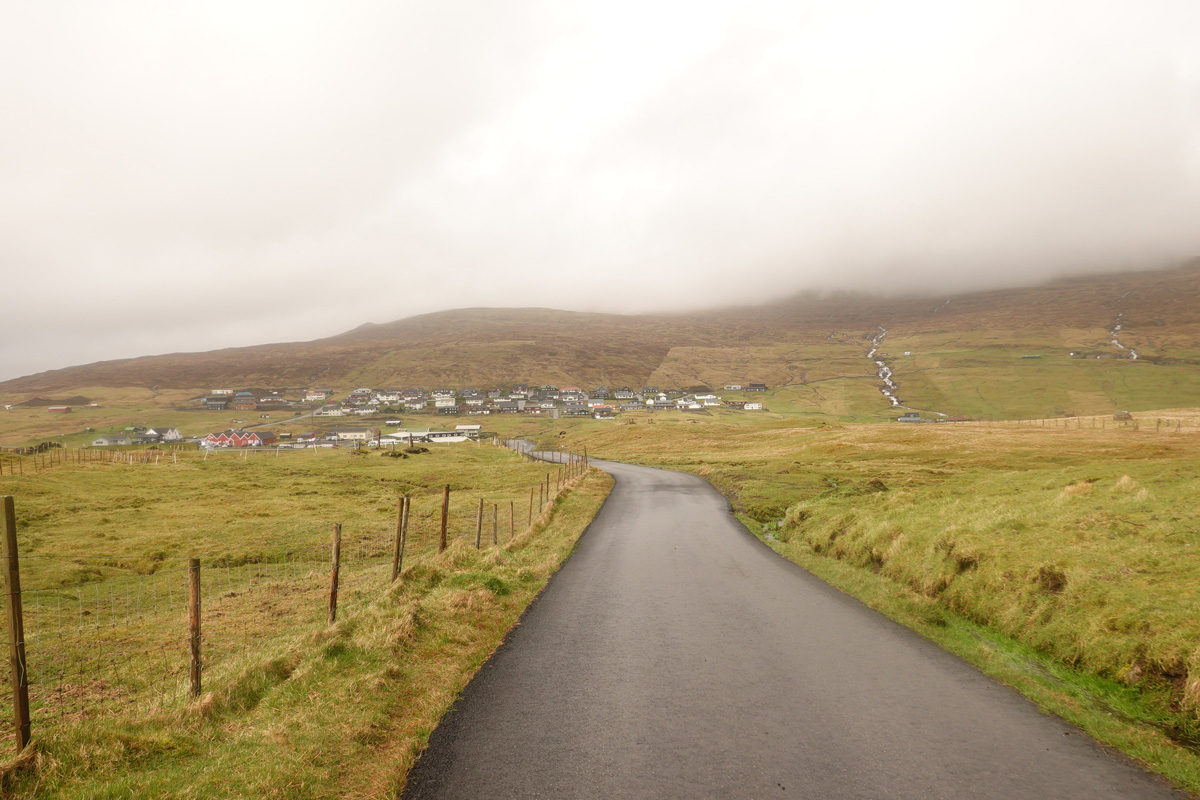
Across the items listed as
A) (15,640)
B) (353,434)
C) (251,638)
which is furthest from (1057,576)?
(353,434)

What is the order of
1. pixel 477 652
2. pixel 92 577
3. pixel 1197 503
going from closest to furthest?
pixel 477 652 < pixel 1197 503 < pixel 92 577

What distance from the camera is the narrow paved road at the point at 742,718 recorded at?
23.9 feet

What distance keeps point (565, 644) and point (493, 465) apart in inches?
2398

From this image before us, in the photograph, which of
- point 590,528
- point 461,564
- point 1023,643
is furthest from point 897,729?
point 590,528

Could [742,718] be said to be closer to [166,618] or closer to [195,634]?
[195,634]

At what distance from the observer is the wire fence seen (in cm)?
993

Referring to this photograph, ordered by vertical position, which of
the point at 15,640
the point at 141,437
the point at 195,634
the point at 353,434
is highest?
the point at 15,640

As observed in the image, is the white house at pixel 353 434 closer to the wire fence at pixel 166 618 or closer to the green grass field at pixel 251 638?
the green grass field at pixel 251 638

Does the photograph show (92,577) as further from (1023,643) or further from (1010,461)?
(1010,461)

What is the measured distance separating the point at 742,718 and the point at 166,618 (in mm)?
18285

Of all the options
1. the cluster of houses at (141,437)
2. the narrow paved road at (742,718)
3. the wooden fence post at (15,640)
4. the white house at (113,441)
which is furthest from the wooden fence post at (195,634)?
the cluster of houses at (141,437)

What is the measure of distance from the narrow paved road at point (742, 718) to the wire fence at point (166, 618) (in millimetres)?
5215

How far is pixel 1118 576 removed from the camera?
41.3 feet

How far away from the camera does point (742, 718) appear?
9.03 m
